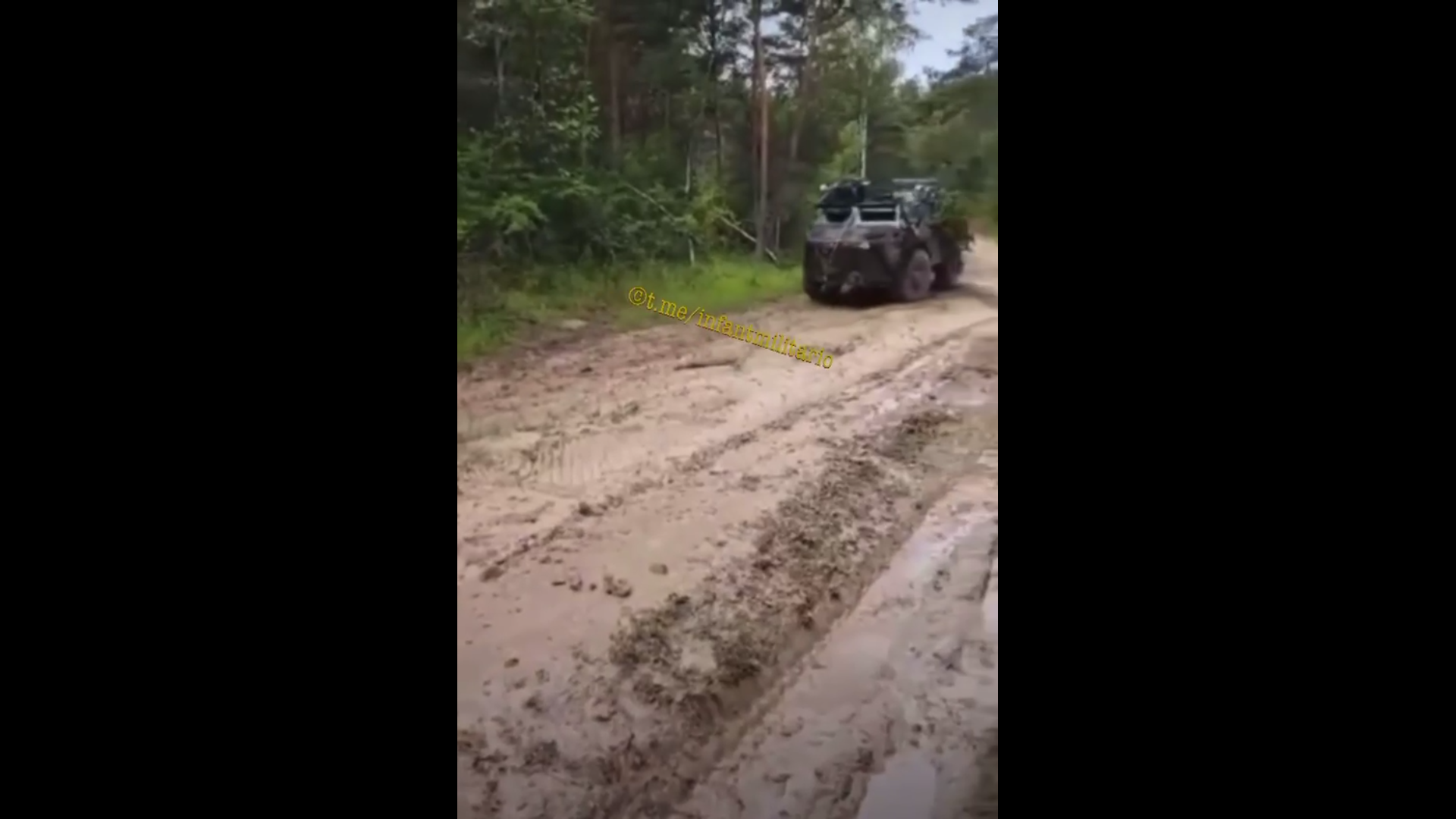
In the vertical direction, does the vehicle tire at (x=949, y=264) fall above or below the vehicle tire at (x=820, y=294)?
above

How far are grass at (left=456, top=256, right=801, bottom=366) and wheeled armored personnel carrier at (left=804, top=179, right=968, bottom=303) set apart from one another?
0.06 m

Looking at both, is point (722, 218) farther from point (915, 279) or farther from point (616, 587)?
point (616, 587)

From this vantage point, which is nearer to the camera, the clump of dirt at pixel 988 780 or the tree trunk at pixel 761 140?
the clump of dirt at pixel 988 780

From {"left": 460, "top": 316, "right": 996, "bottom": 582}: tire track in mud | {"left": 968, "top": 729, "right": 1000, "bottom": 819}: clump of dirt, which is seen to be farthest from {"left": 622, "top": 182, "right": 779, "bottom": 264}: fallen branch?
{"left": 968, "top": 729, "right": 1000, "bottom": 819}: clump of dirt

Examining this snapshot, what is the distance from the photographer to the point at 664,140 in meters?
1.47

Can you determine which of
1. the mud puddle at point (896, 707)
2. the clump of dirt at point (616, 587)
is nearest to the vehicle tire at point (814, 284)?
the mud puddle at point (896, 707)

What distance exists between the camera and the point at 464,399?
145 cm

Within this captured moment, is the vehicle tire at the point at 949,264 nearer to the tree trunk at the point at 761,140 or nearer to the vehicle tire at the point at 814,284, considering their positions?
the vehicle tire at the point at 814,284

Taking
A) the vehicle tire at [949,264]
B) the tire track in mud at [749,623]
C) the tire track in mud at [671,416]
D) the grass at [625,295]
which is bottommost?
the tire track in mud at [749,623]

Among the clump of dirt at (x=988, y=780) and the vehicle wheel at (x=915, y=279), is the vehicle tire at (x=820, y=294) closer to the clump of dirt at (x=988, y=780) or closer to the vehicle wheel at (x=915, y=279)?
the vehicle wheel at (x=915, y=279)

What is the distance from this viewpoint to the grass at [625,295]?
147 cm
